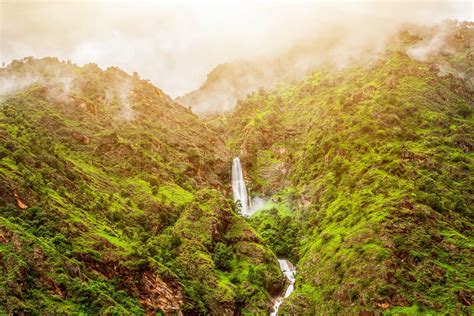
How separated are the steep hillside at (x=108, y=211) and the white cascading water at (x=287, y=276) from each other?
247 cm

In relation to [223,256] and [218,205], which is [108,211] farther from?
[218,205]

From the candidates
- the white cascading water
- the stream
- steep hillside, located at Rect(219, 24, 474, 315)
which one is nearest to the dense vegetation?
steep hillside, located at Rect(219, 24, 474, 315)

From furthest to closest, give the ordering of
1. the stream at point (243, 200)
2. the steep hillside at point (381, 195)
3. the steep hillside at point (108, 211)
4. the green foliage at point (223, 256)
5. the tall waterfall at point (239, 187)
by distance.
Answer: the tall waterfall at point (239, 187) → the stream at point (243, 200) → the green foliage at point (223, 256) → the steep hillside at point (381, 195) → the steep hillside at point (108, 211)

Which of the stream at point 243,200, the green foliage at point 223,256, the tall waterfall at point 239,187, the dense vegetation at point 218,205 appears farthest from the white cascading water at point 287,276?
the tall waterfall at point 239,187

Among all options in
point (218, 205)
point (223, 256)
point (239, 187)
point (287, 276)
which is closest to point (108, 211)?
point (223, 256)

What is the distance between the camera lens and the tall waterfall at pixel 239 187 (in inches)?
6850

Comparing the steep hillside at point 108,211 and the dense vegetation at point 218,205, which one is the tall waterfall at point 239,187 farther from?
the steep hillside at point 108,211

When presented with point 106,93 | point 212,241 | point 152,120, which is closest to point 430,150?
point 212,241

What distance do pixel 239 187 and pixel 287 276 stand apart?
6519 cm

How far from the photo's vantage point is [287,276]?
121m

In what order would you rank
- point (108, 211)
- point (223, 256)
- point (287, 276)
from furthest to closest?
point (287, 276), point (223, 256), point (108, 211)

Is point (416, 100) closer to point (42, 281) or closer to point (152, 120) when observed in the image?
point (152, 120)

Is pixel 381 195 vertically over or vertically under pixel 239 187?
under

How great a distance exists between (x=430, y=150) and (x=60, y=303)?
337ft
